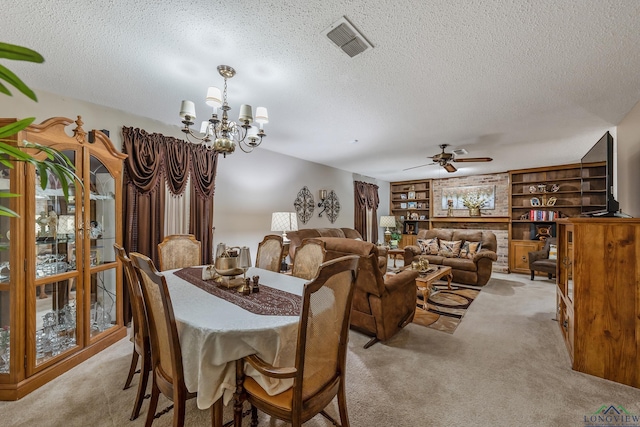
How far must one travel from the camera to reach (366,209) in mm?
6988

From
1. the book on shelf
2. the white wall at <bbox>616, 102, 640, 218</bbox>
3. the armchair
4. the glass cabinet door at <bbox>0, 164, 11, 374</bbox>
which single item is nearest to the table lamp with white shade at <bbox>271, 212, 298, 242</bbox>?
the glass cabinet door at <bbox>0, 164, 11, 374</bbox>

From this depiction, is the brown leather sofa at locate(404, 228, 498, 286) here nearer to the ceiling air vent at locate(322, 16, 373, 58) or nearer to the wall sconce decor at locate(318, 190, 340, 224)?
the wall sconce decor at locate(318, 190, 340, 224)

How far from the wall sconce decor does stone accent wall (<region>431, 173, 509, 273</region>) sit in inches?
113

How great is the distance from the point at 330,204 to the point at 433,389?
4326 millimetres

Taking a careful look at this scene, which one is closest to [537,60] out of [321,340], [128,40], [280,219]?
[321,340]

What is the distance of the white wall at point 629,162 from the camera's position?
2670 millimetres

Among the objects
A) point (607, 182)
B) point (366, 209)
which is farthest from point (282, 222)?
point (607, 182)

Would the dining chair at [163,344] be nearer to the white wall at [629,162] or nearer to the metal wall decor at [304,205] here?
the metal wall decor at [304,205]

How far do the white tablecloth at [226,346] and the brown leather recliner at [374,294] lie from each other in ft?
3.79

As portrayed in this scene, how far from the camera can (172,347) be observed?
4.26ft

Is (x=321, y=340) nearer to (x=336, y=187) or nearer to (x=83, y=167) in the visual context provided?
(x=83, y=167)

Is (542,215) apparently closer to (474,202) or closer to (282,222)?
(474,202)

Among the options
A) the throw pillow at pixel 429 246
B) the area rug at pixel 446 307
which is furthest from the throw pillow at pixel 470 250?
the area rug at pixel 446 307

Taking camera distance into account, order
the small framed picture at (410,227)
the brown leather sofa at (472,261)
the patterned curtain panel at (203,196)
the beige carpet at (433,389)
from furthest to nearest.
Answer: the small framed picture at (410,227) → the brown leather sofa at (472,261) → the patterned curtain panel at (203,196) → the beige carpet at (433,389)
